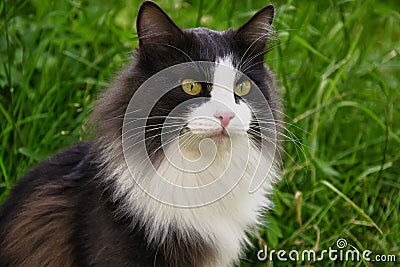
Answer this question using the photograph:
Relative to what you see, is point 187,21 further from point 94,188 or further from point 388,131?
point 94,188

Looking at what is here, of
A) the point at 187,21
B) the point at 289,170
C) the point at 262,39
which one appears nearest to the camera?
the point at 262,39

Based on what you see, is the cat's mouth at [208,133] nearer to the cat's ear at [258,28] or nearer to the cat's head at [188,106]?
the cat's head at [188,106]

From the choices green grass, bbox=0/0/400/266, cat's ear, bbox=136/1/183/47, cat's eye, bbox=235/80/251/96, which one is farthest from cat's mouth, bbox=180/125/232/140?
green grass, bbox=0/0/400/266

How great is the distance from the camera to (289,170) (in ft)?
9.46

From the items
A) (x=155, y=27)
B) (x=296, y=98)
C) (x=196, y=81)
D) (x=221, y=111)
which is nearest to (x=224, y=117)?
(x=221, y=111)

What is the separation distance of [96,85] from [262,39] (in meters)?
1.10

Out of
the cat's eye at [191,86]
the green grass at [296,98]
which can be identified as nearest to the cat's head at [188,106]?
the cat's eye at [191,86]

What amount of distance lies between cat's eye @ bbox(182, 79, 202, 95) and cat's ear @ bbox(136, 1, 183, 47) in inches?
5.0

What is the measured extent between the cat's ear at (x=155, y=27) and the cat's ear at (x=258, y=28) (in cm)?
19

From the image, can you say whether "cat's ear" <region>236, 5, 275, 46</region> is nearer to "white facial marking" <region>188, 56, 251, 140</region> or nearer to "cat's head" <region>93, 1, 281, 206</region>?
"cat's head" <region>93, 1, 281, 206</region>

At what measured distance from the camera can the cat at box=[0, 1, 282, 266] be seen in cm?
198

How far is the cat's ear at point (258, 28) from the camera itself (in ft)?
6.82

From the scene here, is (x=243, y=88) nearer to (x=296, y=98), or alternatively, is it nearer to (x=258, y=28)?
(x=258, y=28)

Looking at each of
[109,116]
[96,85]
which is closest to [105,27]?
[96,85]
